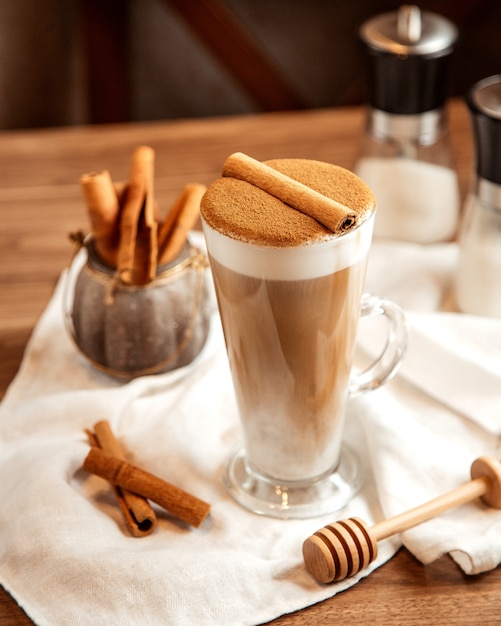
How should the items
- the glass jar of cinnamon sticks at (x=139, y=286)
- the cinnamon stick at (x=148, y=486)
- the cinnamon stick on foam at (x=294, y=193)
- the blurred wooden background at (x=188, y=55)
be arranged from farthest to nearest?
1. the blurred wooden background at (x=188, y=55)
2. the glass jar of cinnamon sticks at (x=139, y=286)
3. the cinnamon stick at (x=148, y=486)
4. the cinnamon stick on foam at (x=294, y=193)

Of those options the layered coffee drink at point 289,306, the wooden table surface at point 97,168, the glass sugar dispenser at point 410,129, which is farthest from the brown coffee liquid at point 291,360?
the glass sugar dispenser at point 410,129

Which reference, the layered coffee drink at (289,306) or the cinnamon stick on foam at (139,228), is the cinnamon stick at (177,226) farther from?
the layered coffee drink at (289,306)

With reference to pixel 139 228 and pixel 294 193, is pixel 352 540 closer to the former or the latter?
pixel 294 193

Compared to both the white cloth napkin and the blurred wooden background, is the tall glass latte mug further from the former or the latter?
the blurred wooden background

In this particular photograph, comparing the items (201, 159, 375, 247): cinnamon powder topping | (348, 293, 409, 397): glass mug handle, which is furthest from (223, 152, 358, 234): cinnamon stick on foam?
(348, 293, 409, 397): glass mug handle

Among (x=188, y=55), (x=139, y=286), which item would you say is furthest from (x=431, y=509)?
(x=188, y=55)

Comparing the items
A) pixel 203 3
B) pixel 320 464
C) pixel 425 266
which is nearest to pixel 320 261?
pixel 320 464

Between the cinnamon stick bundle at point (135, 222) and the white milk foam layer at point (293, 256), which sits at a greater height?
the white milk foam layer at point (293, 256)
